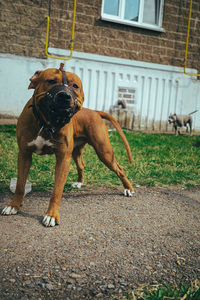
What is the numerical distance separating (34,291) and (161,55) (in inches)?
331

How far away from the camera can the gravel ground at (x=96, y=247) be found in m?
2.06

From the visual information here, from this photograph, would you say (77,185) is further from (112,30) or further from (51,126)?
(112,30)

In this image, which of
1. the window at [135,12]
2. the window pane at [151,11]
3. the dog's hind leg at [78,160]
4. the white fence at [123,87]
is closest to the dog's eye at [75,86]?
the dog's hind leg at [78,160]

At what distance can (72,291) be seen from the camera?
200 centimetres

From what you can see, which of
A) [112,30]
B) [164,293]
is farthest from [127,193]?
[112,30]

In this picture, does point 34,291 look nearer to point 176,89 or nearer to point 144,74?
point 144,74

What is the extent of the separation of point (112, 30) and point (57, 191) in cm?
666

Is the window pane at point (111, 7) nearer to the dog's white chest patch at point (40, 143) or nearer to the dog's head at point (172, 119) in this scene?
the dog's head at point (172, 119)

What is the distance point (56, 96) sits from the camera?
8.18ft

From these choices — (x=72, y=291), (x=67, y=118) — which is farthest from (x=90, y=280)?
(x=67, y=118)

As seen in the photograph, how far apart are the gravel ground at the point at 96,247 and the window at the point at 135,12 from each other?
250 inches

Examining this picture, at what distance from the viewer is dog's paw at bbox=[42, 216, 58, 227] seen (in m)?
2.86

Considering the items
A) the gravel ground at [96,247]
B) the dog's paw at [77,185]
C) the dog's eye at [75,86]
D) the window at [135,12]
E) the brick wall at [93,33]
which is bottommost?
the gravel ground at [96,247]

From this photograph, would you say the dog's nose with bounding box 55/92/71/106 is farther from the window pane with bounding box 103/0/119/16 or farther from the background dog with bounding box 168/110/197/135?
the window pane with bounding box 103/0/119/16
